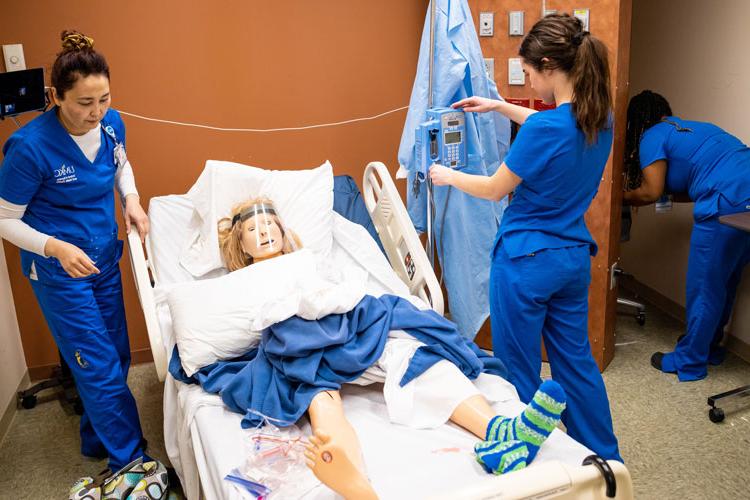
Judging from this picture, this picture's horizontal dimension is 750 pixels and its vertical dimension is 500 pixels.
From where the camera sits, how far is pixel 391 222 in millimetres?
2986

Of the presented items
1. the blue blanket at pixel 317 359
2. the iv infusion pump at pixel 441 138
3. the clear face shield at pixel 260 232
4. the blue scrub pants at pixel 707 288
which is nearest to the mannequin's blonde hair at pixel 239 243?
the clear face shield at pixel 260 232

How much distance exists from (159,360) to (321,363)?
1.97ft

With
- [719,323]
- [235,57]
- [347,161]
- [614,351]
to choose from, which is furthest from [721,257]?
[235,57]

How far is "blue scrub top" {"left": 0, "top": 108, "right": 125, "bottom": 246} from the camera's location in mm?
2283

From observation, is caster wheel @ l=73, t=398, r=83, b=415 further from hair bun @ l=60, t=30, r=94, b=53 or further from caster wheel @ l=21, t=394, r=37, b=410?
hair bun @ l=60, t=30, r=94, b=53

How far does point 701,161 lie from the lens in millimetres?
3211

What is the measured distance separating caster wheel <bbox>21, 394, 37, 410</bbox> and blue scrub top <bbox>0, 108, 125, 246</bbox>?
41.0 inches

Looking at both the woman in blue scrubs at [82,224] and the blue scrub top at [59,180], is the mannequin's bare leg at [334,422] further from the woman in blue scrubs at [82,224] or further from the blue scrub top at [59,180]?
the blue scrub top at [59,180]

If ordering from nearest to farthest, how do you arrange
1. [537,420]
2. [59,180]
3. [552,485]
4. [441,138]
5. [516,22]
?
[552,485], [537,420], [59,180], [441,138], [516,22]

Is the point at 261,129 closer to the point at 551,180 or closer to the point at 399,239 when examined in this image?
the point at 399,239

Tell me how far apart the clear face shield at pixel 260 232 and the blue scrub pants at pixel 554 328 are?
771mm

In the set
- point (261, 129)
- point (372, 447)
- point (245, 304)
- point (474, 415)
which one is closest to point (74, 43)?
point (245, 304)

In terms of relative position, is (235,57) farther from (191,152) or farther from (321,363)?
(321,363)

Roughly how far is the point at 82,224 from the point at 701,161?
2.58m
